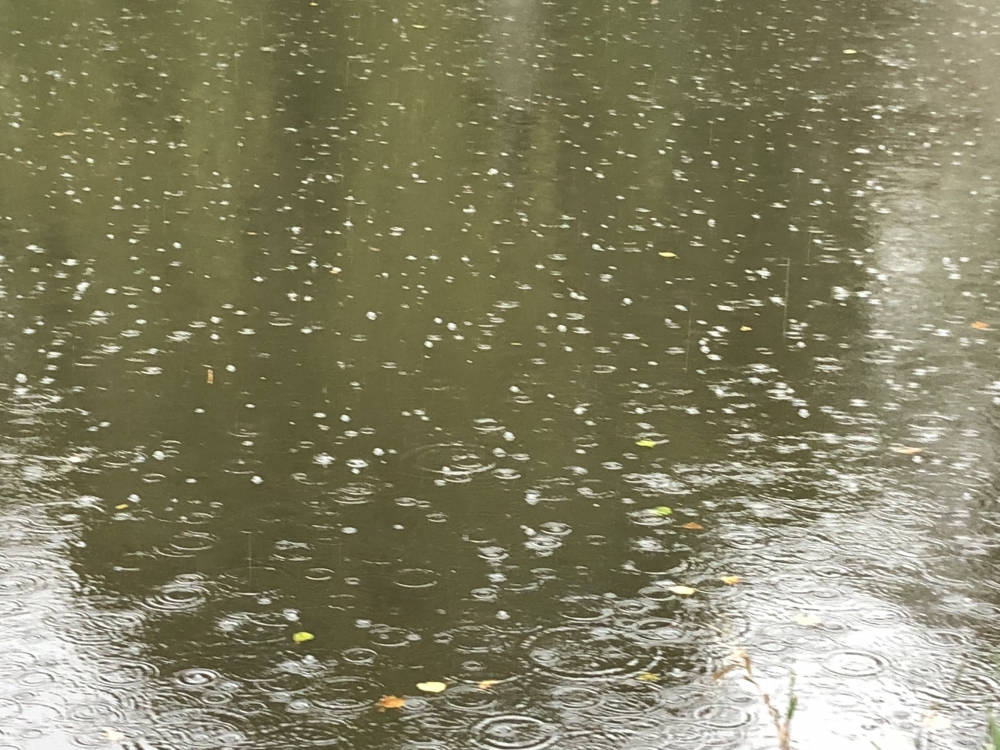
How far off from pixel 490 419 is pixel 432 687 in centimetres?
240

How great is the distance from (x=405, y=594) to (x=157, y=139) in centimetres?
785

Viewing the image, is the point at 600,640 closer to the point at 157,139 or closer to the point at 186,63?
the point at 157,139

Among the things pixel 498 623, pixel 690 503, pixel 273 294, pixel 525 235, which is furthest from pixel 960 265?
pixel 498 623

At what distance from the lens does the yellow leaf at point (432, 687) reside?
15.0 ft

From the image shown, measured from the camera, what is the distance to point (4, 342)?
746 centimetres

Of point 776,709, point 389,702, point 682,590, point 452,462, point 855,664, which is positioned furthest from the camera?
point 452,462

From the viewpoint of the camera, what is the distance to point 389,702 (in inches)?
177

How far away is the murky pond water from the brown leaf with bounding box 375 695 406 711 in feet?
0.33

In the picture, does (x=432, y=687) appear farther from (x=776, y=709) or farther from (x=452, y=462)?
(x=452, y=462)

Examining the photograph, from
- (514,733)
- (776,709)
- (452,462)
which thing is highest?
(452,462)

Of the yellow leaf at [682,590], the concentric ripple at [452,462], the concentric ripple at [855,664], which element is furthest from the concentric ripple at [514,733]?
the concentric ripple at [452,462]

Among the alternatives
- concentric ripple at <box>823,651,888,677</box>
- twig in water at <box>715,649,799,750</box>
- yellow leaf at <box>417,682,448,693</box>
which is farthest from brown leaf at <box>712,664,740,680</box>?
yellow leaf at <box>417,682,448,693</box>

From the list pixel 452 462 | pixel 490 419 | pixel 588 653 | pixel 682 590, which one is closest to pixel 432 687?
pixel 588 653

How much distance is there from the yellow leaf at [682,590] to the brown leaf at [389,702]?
4.57 feet
